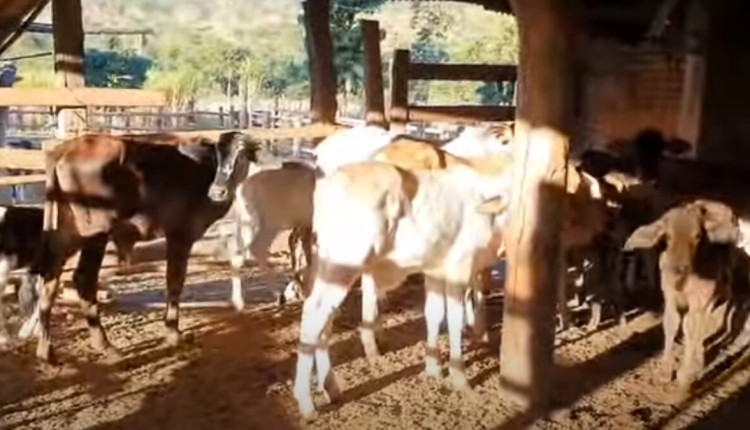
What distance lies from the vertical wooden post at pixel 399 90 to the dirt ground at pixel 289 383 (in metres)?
2.35

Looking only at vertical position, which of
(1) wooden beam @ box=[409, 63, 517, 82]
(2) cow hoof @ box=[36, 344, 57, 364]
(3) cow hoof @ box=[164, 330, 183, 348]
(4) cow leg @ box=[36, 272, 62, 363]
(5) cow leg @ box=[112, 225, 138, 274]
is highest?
(1) wooden beam @ box=[409, 63, 517, 82]

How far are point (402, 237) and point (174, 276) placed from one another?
2.22 m

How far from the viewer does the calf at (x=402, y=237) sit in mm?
5785

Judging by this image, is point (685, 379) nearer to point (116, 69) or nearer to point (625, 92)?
point (625, 92)

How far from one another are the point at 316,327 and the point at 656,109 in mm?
7227

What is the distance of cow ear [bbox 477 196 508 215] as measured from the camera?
6.30m

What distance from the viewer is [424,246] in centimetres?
617

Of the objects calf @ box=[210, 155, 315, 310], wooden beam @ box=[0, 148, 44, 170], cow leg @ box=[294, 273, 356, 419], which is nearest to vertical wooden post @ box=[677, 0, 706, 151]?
calf @ box=[210, 155, 315, 310]

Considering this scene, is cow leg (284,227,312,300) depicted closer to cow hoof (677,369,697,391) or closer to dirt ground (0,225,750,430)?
dirt ground (0,225,750,430)

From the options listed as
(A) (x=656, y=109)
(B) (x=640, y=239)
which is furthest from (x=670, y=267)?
(A) (x=656, y=109)

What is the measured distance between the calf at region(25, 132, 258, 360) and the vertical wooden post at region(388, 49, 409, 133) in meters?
2.44

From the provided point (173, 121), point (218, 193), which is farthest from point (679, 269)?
point (173, 121)

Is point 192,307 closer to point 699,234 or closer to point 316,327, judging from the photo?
point 316,327

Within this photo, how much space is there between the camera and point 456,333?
21.3 feet
